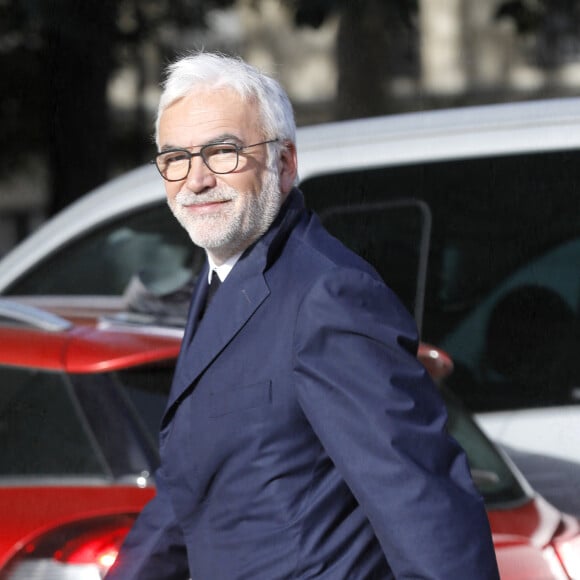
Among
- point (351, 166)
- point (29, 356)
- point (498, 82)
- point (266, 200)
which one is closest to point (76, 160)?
point (351, 166)

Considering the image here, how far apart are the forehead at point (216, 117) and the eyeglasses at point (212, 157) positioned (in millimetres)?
15

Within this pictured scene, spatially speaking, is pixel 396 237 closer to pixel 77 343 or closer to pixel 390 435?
pixel 77 343

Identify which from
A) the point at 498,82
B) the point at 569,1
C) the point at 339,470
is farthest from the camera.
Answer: the point at 498,82

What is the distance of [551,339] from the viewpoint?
4.74 meters

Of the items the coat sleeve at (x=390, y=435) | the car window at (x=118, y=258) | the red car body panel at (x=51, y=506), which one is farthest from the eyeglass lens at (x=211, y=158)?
the car window at (x=118, y=258)

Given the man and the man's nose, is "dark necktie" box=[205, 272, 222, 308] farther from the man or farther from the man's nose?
the man's nose

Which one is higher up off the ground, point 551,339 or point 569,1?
point 569,1

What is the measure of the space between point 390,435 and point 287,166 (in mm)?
504

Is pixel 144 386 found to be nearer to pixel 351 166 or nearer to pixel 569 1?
pixel 351 166

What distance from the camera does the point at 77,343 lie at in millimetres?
3246

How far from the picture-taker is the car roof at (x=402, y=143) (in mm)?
4762

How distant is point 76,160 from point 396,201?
31.6 ft

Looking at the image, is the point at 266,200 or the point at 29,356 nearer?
the point at 266,200

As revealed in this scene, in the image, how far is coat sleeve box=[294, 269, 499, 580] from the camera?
190 centimetres
